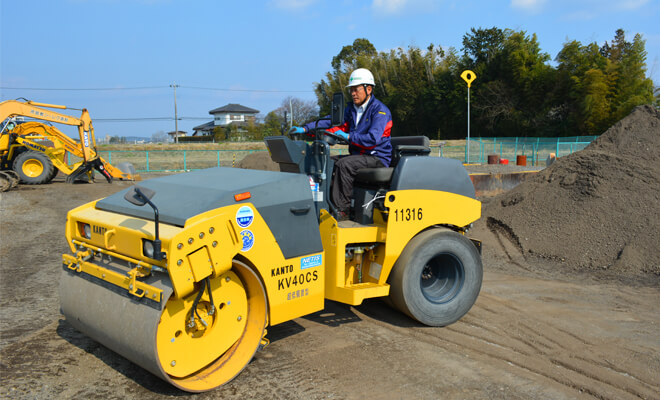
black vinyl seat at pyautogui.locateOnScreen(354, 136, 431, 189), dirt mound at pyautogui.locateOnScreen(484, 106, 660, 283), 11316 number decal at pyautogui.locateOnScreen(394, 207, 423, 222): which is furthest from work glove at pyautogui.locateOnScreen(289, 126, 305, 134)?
dirt mound at pyautogui.locateOnScreen(484, 106, 660, 283)

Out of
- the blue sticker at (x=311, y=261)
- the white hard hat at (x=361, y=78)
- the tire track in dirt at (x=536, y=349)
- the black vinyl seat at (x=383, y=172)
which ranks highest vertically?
the white hard hat at (x=361, y=78)

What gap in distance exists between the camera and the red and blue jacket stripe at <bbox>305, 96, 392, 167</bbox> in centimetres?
475

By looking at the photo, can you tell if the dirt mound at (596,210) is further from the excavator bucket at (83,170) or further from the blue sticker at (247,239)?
the excavator bucket at (83,170)

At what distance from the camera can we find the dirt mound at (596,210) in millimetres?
7191

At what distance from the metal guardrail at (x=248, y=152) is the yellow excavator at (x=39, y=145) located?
8.02 metres

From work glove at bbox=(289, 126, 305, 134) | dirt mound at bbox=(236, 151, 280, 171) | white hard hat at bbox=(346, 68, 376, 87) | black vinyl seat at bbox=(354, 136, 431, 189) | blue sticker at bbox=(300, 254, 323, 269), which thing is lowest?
blue sticker at bbox=(300, 254, 323, 269)

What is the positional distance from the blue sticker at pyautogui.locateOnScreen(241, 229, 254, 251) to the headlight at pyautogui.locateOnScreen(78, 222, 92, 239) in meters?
1.24

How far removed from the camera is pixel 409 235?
457 cm

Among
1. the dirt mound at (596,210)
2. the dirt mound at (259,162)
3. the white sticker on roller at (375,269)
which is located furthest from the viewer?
the dirt mound at (259,162)

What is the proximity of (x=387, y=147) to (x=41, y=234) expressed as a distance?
23.7ft

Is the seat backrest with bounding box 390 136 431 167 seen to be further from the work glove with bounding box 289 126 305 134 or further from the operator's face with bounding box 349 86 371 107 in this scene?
the work glove with bounding box 289 126 305 134

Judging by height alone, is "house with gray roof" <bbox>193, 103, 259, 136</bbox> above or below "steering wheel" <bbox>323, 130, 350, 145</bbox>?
above

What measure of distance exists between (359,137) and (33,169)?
51.9ft

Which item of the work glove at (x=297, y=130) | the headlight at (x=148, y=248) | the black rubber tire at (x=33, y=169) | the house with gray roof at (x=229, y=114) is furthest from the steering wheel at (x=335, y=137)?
the house with gray roof at (x=229, y=114)
